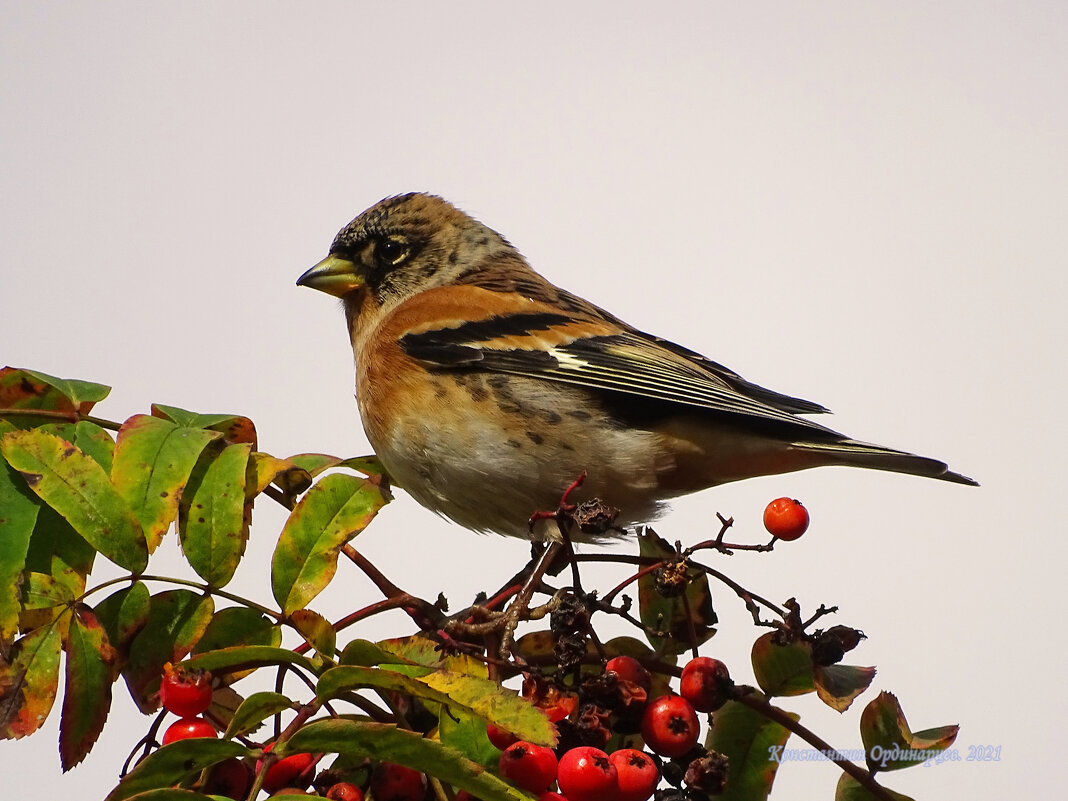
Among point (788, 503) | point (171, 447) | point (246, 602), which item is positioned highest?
point (788, 503)

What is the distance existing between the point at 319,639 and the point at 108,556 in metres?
0.47

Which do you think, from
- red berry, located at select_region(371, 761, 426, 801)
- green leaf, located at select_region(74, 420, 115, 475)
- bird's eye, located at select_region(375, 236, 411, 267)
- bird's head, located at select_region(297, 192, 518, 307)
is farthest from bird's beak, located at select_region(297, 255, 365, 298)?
red berry, located at select_region(371, 761, 426, 801)

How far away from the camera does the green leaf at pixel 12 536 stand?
84.3 inches

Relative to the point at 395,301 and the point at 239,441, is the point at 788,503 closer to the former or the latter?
the point at 239,441

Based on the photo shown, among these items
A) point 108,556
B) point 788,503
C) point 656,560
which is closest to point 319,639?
point 108,556

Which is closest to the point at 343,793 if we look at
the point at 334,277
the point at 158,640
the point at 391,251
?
the point at 158,640

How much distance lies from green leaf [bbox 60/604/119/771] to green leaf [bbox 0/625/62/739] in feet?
0.12

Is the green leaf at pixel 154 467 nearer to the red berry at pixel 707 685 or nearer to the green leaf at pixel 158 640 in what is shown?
the green leaf at pixel 158 640

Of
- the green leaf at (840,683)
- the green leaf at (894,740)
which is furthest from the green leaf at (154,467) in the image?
the green leaf at (894,740)

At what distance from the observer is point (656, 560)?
254 centimetres

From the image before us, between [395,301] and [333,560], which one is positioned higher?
[395,301]

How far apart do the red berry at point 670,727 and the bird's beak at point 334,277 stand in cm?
270

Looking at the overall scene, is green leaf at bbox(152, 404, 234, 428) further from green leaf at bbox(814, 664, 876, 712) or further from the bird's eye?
the bird's eye

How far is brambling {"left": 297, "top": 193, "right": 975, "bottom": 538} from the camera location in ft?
11.4
